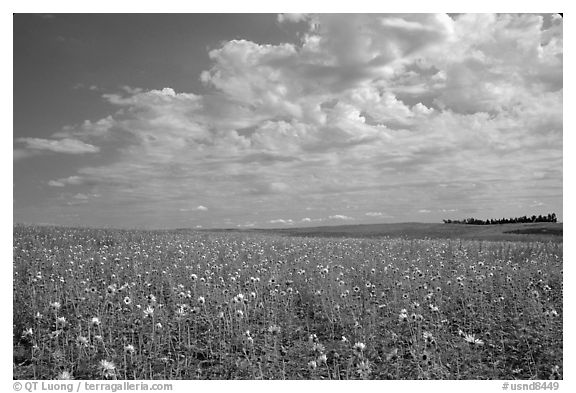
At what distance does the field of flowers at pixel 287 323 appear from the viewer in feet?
16.9

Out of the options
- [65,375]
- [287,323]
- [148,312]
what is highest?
[148,312]

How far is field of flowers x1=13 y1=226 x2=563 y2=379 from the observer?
5.14 m

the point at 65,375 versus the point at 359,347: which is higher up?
the point at 359,347

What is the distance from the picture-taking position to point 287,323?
6.31 meters

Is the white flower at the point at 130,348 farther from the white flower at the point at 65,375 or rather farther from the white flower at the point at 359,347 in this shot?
the white flower at the point at 359,347

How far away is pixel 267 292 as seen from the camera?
773 cm

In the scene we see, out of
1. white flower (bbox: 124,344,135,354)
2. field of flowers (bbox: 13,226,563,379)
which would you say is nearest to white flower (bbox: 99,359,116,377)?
field of flowers (bbox: 13,226,563,379)

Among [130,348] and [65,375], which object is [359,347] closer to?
[130,348]

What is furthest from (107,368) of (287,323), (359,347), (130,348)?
(359,347)

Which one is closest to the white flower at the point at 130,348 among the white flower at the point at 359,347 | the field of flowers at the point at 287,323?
the field of flowers at the point at 287,323
